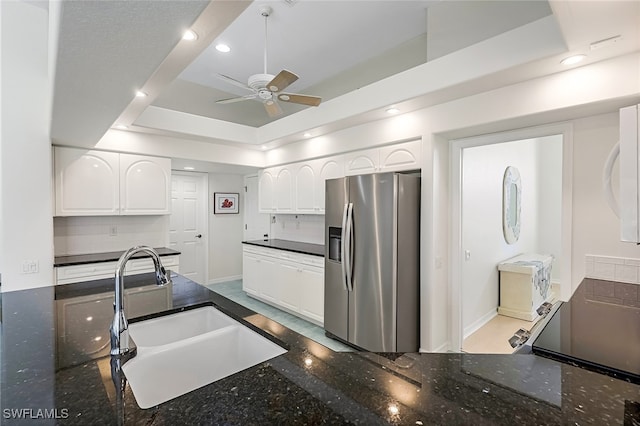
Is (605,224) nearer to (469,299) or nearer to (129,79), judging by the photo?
(469,299)

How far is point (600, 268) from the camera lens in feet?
7.24

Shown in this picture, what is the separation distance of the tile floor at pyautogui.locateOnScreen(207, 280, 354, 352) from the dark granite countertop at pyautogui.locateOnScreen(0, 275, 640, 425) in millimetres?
1850

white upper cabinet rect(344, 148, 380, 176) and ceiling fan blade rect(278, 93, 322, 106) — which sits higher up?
ceiling fan blade rect(278, 93, 322, 106)

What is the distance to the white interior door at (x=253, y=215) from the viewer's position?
574 centimetres

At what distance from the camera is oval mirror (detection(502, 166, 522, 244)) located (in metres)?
4.20

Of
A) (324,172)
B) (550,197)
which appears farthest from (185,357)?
(550,197)

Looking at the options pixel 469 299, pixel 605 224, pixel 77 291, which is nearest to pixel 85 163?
pixel 77 291

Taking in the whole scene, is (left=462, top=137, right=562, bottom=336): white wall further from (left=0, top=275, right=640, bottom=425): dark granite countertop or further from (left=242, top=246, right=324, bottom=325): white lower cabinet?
(left=0, top=275, right=640, bottom=425): dark granite countertop

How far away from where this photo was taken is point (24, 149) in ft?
9.47

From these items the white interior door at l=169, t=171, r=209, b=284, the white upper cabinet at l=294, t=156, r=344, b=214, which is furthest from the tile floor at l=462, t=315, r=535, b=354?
the white interior door at l=169, t=171, r=209, b=284

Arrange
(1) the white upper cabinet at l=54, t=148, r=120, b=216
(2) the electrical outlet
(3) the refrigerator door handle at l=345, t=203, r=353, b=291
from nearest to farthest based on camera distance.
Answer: (2) the electrical outlet < (3) the refrigerator door handle at l=345, t=203, r=353, b=291 < (1) the white upper cabinet at l=54, t=148, r=120, b=216

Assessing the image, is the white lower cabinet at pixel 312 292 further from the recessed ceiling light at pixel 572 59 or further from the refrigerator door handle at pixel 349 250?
the recessed ceiling light at pixel 572 59

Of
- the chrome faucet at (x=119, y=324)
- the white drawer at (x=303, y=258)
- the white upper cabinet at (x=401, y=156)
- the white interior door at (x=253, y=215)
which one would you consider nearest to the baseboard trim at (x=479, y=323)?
the white drawer at (x=303, y=258)

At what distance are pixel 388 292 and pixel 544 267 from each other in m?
3.04
